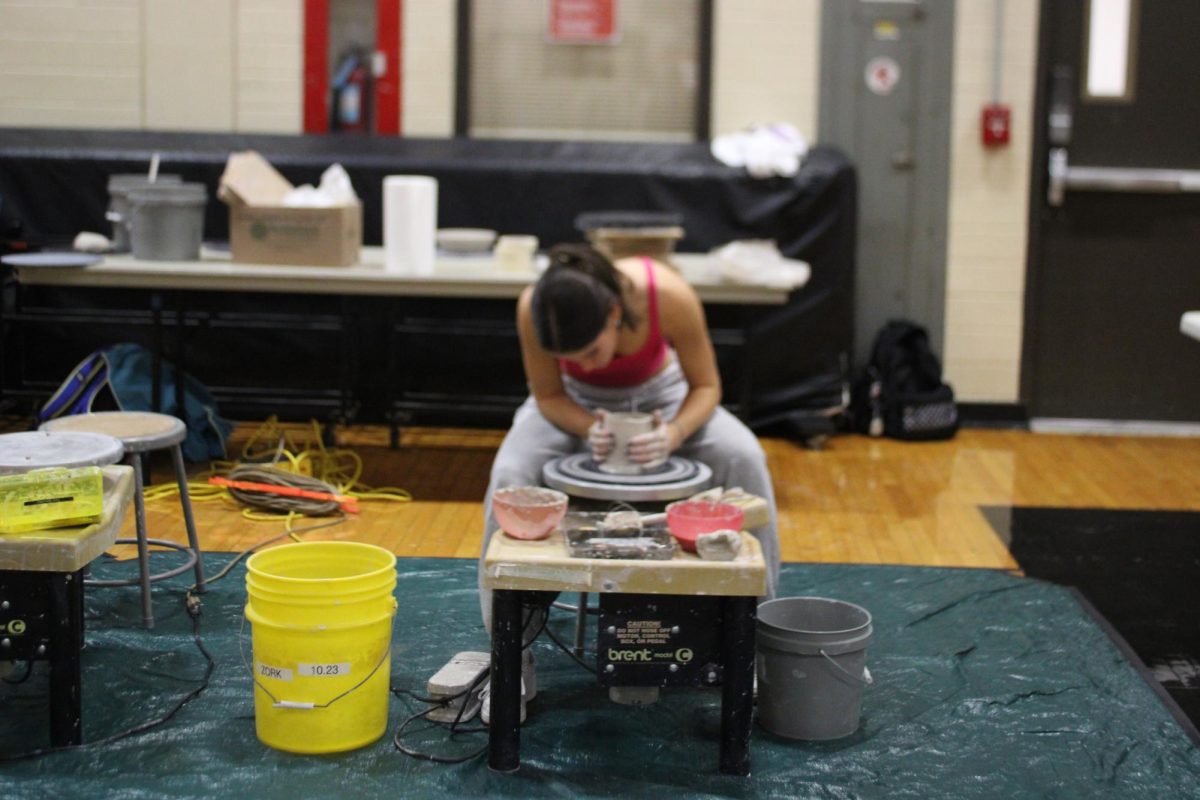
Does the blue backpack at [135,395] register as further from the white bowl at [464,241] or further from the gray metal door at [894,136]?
the gray metal door at [894,136]

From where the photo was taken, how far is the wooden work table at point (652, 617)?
2756mm

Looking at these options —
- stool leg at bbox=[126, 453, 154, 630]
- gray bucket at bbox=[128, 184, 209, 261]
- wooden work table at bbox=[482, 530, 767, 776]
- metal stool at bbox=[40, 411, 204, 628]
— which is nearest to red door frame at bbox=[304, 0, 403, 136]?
gray bucket at bbox=[128, 184, 209, 261]

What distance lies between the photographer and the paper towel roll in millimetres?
4906

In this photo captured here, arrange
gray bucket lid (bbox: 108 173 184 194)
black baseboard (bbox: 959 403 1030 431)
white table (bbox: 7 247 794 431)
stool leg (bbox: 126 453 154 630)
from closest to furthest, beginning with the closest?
stool leg (bbox: 126 453 154 630), gray bucket lid (bbox: 108 173 184 194), white table (bbox: 7 247 794 431), black baseboard (bbox: 959 403 1030 431)

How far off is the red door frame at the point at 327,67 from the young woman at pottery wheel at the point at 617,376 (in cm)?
281

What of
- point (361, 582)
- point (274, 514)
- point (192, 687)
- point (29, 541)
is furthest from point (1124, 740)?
point (274, 514)

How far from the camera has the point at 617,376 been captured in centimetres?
368

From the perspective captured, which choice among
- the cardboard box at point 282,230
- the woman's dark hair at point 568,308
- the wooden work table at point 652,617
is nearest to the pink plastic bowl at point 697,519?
the wooden work table at point 652,617

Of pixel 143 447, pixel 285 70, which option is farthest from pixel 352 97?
pixel 143 447

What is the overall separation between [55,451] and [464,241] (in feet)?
7.86

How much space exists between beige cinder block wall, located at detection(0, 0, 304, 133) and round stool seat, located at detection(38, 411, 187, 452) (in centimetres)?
266

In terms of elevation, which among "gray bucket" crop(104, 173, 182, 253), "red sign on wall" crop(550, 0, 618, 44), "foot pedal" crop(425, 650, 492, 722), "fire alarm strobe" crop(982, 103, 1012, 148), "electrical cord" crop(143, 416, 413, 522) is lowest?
"foot pedal" crop(425, 650, 492, 722)

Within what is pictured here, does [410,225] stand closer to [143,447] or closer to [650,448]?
[143,447]

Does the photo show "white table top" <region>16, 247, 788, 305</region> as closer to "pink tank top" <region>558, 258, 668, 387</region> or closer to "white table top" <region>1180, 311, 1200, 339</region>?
"pink tank top" <region>558, 258, 668, 387</region>
